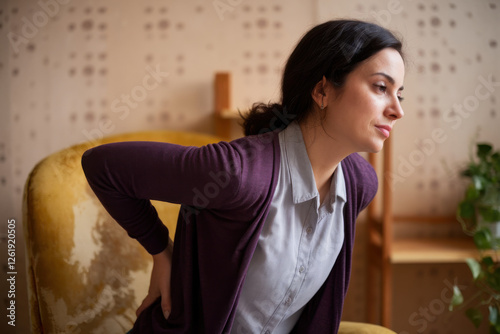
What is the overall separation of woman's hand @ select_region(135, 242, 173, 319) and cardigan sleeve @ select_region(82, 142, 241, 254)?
0.64 feet

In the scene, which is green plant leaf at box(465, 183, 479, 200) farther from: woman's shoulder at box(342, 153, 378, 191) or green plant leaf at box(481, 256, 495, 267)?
woman's shoulder at box(342, 153, 378, 191)

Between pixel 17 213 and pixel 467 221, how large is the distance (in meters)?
1.87

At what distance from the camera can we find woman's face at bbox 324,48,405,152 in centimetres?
81

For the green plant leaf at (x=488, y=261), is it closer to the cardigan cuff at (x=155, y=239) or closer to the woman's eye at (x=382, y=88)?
the woman's eye at (x=382, y=88)

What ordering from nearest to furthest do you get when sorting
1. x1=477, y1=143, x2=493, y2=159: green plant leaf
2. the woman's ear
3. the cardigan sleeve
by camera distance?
the cardigan sleeve → the woman's ear → x1=477, y1=143, x2=493, y2=159: green plant leaf

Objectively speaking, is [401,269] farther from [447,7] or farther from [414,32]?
[447,7]

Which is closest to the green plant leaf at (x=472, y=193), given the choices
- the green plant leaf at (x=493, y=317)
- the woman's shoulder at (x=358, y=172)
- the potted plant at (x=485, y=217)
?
the potted plant at (x=485, y=217)

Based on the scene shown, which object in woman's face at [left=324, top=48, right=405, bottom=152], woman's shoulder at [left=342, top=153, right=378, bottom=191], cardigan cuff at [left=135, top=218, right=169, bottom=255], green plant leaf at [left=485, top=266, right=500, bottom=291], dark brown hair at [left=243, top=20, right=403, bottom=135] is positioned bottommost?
green plant leaf at [left=485, top=266, right=500, bottom=291]

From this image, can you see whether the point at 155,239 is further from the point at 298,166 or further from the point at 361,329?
the point at 361,329

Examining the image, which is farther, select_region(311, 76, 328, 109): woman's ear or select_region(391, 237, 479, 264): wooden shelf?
select_region(391, 237, 479, 264): wooden shelf

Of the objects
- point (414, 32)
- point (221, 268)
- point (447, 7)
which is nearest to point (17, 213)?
point (221, 268)

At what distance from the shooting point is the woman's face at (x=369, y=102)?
0.81 meters

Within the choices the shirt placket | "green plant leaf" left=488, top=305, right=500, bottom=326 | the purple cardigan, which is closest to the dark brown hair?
the purple cardigan

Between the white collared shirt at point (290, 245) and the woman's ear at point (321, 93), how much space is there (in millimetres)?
76
